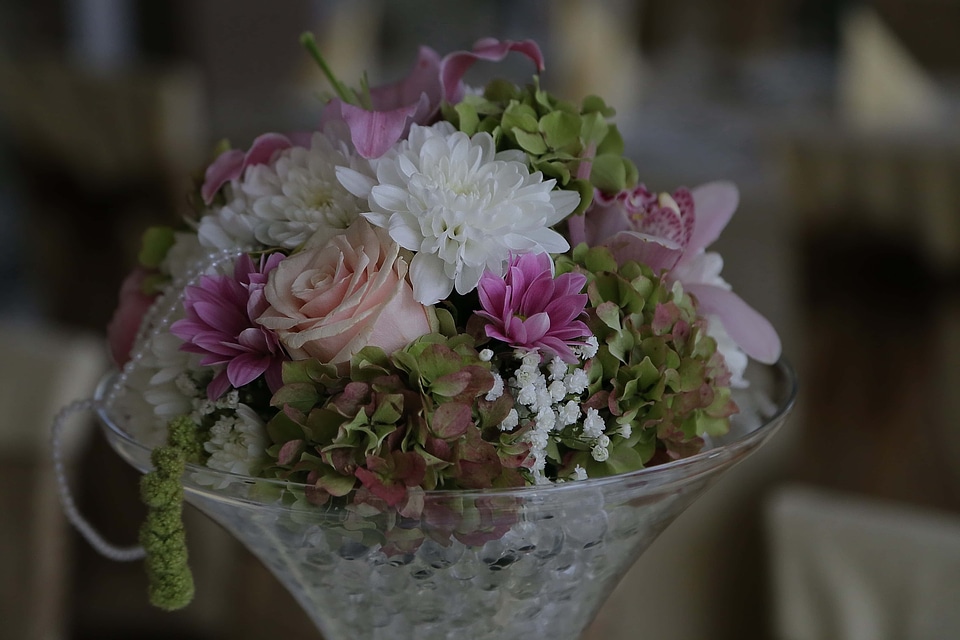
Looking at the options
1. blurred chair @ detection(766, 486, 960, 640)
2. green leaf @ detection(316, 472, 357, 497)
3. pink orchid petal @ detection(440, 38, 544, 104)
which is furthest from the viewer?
blurred chair @ detection(766, 486, 960, 640)

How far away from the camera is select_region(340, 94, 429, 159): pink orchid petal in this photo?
43 centimetres

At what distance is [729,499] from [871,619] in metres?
0.52

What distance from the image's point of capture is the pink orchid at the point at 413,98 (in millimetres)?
430

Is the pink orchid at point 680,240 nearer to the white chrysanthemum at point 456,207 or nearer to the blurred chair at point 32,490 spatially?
the white chrysanthemum at point 456,207

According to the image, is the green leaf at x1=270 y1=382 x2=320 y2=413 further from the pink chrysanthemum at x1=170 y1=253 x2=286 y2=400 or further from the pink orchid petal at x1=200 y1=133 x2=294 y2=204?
the pink orchid petal at x1=200 y1=133 x2=294 y2=204

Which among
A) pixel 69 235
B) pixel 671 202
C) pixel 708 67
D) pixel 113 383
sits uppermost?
pixel 671 202

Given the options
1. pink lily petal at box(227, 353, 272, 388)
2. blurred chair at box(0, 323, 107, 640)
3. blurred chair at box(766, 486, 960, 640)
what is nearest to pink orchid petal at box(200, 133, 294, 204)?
pink lily petal at box(227, 353, 272, 388)

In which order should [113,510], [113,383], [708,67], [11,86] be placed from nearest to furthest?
[113,383] < [113,510] < [11,86] < [708,67]

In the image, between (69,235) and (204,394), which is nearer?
(204,394)

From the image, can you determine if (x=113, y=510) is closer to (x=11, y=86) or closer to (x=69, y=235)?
(x=69, y=235)

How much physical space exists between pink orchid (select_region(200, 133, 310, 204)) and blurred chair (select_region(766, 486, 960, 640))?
623 mm

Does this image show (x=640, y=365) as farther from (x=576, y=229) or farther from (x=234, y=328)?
(x=234, y=328)

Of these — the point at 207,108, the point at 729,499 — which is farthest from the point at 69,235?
the point at 729,499

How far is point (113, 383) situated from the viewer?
0.51m
